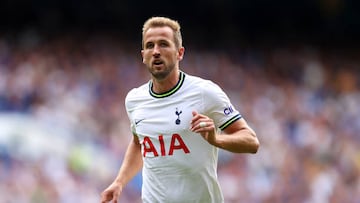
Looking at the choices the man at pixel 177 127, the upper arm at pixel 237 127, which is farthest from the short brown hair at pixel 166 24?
the upper arm at pixel 237 127

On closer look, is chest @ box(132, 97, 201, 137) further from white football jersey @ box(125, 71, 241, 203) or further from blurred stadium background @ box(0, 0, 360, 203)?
blurred stadium background @ box(0, 0, 360, 203)

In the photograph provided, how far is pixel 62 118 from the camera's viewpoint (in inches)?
615

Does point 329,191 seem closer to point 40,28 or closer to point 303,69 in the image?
point 303,69

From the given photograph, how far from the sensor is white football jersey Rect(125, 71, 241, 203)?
243 inches

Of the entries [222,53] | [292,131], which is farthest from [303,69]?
[292,131]

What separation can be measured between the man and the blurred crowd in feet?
24.1

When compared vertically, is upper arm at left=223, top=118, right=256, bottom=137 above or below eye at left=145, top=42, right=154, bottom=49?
below

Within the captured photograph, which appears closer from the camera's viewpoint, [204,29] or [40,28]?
[40,28]

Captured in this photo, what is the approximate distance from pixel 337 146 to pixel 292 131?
0.91 metres

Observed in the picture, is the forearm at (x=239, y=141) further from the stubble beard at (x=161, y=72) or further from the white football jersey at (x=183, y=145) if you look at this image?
the stubble beard at (x=161, y=72)

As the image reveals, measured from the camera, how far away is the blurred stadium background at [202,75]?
14.8 metres

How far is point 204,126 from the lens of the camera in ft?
18.3

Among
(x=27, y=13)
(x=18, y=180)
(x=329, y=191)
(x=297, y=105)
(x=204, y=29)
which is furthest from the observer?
(x=204, y=29)

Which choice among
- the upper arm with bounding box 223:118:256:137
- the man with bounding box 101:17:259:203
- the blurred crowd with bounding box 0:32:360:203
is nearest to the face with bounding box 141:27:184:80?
the man with bounding box 101:17:259:203
